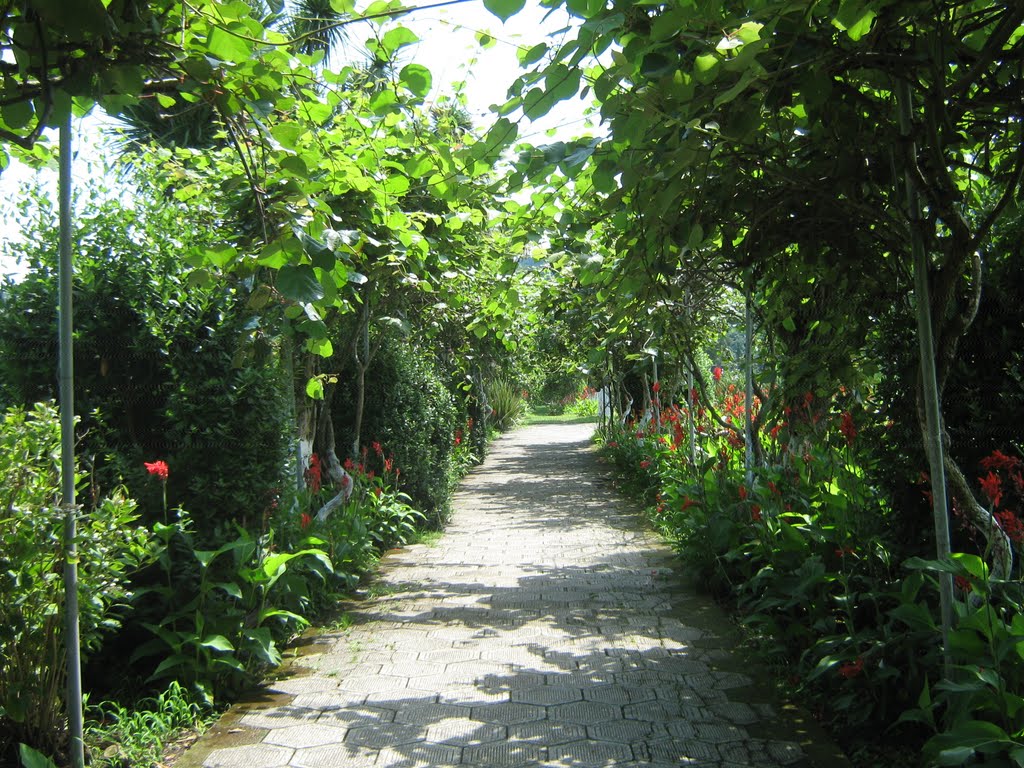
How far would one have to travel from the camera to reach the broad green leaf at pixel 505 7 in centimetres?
225

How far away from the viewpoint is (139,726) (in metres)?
3.73

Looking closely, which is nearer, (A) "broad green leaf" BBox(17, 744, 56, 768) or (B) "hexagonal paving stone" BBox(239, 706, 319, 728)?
(A) "broad green leaf" BBox(17, 744, 56, 768)

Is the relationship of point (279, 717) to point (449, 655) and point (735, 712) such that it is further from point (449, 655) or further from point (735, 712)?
point (735, 712)

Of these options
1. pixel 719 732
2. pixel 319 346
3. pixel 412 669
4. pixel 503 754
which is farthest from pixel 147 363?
pixel 719 732

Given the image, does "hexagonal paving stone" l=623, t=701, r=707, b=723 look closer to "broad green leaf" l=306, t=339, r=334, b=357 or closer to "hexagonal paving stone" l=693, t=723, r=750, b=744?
"hexagonal paving stone" l=693, t=723, r=750, b=744

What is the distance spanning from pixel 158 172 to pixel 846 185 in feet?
14.8

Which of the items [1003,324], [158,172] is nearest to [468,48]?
[158,172]

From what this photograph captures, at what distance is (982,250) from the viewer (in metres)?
3.93

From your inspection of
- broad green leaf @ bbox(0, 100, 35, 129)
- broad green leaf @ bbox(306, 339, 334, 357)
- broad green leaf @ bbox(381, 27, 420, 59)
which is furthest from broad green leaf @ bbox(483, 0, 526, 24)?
broad green leaf @ bbox(0, 100, 35, 129)

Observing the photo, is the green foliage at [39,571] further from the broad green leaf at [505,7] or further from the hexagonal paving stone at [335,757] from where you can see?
the broad green leaf at [505,7]

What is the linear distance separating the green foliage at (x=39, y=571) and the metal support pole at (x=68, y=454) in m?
0.08

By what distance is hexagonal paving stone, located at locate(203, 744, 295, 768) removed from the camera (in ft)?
11.7

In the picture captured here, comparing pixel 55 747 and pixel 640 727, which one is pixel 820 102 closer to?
pixel 640 727

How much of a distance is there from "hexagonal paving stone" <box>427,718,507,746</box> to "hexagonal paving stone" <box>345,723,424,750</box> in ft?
0.25
